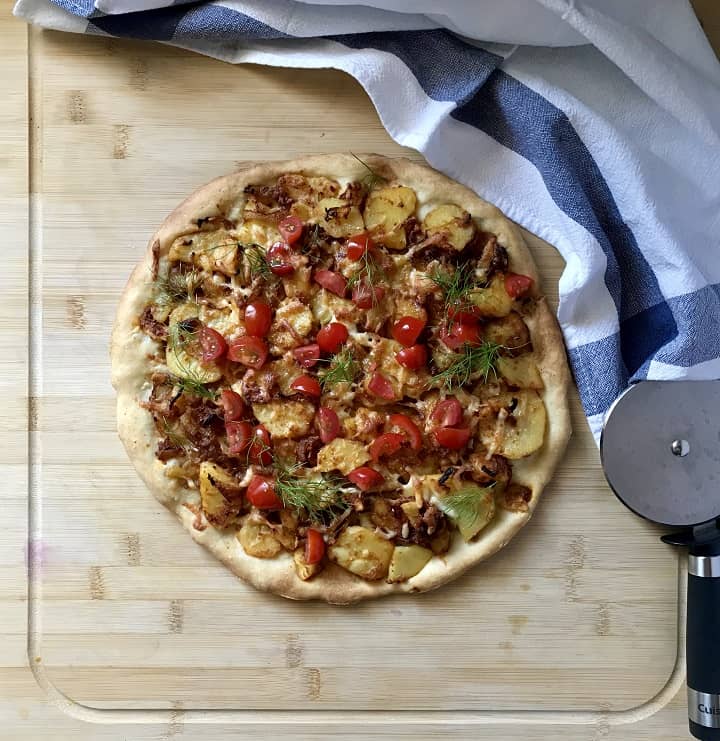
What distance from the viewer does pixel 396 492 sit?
106 inches

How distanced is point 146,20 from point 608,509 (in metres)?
2.28

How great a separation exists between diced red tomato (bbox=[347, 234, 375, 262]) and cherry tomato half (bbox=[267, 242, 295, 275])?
196 mm

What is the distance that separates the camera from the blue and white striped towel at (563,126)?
8.63 ft

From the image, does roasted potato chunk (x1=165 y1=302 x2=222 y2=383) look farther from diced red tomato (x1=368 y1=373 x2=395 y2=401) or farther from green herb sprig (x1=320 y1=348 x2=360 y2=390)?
diced red tomato (x1=368 y1=373 x2=395 y2=401)

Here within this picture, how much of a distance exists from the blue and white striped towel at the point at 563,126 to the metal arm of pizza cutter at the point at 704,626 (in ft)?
1.64

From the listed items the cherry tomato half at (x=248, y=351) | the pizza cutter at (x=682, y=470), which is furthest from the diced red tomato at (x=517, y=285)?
the cherry tomato half at (x=248, y=351)

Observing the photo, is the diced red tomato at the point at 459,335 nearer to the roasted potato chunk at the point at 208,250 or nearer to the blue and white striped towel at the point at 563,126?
the blue and white striped towel at the point at 563,126

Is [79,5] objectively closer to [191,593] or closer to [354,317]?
[354,317]

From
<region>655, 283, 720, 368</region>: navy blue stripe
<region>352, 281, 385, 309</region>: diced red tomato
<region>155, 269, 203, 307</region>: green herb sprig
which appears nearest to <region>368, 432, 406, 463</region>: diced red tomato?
<region>352, 281, 385, 309</region>: diced red tomato

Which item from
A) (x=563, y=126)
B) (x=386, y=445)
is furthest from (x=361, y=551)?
(x=563, y=126)

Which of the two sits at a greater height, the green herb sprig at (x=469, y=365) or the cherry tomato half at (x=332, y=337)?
the green herb sprig at (x=469, y=365)

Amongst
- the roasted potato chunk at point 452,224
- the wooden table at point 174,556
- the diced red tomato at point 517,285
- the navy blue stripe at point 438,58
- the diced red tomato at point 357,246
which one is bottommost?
the wooden table at point 174,556

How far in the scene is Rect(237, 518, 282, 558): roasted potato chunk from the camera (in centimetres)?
269

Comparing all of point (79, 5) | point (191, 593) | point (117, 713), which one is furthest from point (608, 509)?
point (79, 5)
